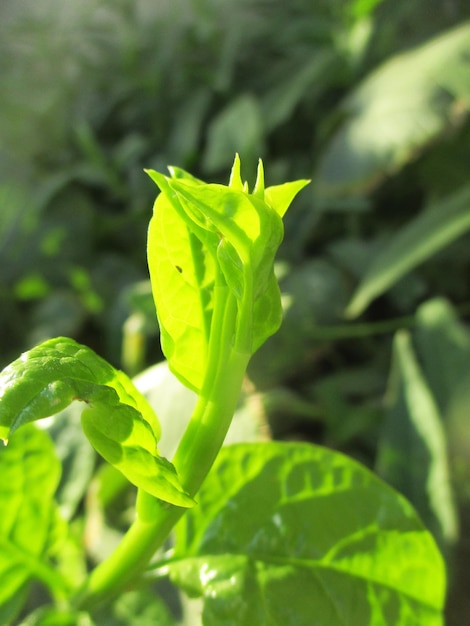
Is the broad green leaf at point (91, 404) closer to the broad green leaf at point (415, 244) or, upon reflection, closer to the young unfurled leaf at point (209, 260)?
the young unfurled leaf at point (209, 260)

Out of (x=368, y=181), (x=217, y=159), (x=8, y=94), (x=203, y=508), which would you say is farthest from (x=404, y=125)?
(x=8, y=94)

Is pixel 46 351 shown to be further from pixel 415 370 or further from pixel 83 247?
pixel 83 247

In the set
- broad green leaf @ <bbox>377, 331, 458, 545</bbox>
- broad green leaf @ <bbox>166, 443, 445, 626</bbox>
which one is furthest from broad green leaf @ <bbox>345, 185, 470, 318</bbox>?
broad green leaf @ <bbox>166, 443, 445, 626</bbox>

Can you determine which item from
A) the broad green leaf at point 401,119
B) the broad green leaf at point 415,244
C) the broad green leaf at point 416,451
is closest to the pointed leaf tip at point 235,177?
the broad green leaf at point 416,451

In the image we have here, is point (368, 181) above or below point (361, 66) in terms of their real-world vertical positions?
below

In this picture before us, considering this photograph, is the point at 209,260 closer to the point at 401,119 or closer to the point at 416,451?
the point at 416,451

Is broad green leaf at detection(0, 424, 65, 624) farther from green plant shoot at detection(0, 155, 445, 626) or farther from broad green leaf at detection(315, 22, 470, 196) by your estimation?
broad green leaf at detection(315, 22, 470, 196)

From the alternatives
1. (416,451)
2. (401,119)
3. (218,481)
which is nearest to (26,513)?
(218,481)

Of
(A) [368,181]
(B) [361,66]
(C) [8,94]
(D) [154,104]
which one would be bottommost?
(A) [368,181]
